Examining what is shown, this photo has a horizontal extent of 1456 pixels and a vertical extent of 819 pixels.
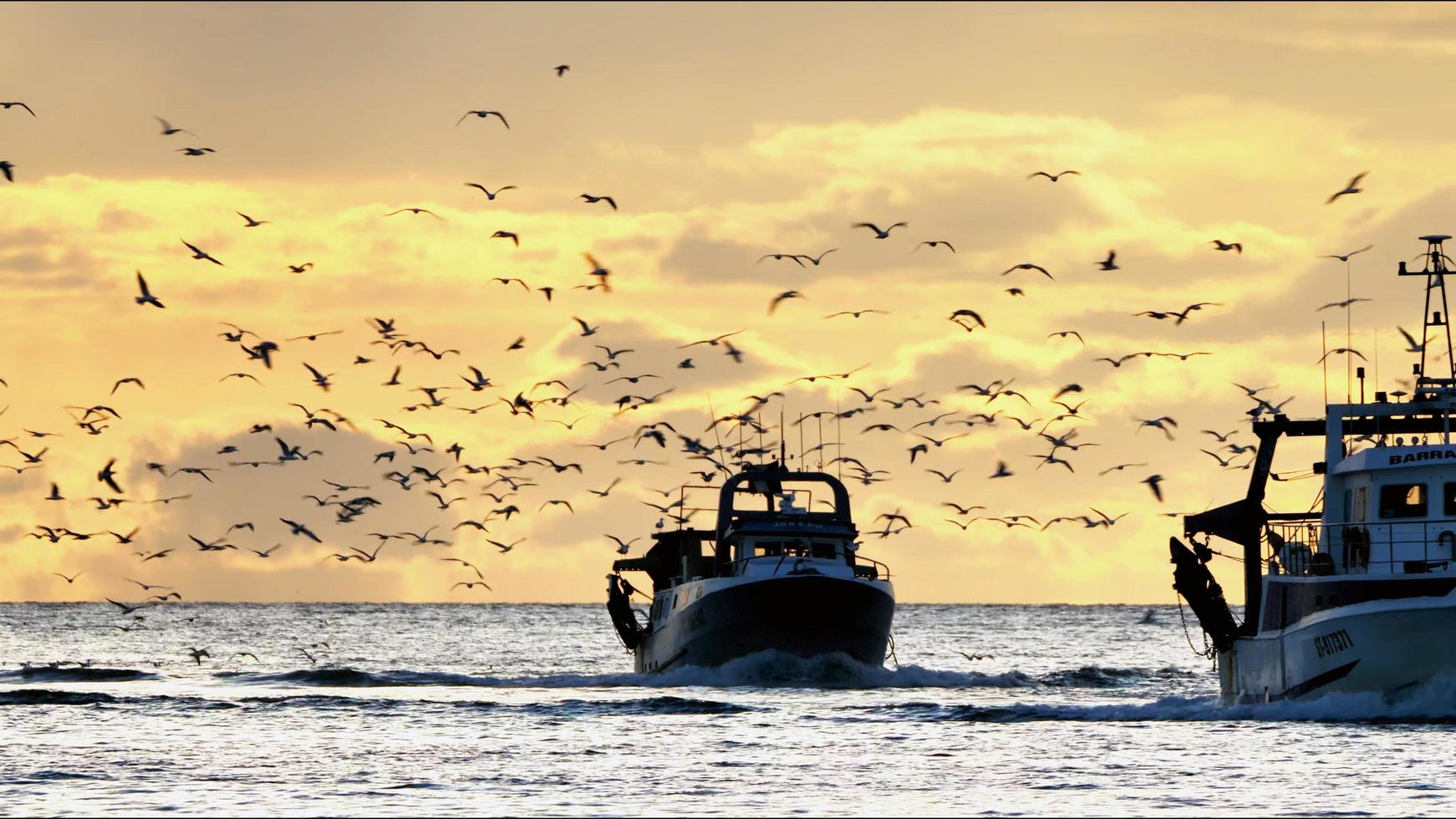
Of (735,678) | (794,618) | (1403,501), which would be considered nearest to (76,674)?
(735,678)

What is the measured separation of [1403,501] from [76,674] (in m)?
58.1

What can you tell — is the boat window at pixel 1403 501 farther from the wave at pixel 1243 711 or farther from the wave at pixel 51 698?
the wave at pixel 51 698

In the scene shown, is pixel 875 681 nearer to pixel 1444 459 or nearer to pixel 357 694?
pixel 357 694

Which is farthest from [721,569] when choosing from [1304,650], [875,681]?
[1304,650]

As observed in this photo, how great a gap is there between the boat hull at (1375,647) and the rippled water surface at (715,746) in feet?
1.75

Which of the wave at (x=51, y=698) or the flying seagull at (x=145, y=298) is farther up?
the flying seagull at (x=145, y=298)

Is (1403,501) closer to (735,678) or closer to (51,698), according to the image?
(735,678)

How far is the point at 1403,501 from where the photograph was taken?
49.9 metres

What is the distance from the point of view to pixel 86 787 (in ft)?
136

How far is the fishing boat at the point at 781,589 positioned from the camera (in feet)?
237

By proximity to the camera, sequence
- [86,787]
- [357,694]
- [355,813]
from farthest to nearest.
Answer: [357,694]
[86,787]
[355,813]

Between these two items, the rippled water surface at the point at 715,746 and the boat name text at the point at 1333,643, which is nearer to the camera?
the rippled water surface at the point at 715,746

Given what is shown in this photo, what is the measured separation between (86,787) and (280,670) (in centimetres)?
5732

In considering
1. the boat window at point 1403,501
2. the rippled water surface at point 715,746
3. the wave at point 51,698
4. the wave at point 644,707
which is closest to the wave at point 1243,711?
the rippled water surface at point 715,746
